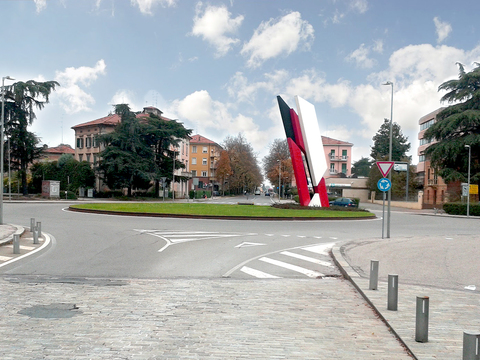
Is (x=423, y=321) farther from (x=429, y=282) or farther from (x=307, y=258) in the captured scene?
(x=307, y=258)

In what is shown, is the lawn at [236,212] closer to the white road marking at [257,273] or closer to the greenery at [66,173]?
the white road marking at [257,273]

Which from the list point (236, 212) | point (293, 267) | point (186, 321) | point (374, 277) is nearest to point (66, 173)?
point (236, 212)

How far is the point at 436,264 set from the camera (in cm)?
1152

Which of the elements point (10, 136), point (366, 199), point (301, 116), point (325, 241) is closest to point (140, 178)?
point (10, 136)

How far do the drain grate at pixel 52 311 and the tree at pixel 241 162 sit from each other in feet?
268

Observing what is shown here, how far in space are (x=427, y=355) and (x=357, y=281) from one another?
13.9ft

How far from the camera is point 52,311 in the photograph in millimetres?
6652

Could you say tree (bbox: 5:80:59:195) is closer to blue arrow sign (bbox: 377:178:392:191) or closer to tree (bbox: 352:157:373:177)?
blue arrow sign (bbox: 377:178:392:191)

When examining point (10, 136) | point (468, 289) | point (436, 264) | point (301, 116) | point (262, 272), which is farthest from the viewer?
point (10, 136)

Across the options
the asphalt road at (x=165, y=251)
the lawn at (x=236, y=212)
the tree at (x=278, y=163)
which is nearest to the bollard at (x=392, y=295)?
the asphalt road at (x=165, y=251)

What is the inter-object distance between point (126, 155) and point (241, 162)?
34265 mm

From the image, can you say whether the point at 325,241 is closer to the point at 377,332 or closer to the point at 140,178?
the point at 377,332

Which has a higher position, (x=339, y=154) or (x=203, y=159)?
(x=339, y=154)

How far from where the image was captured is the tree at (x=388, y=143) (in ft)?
341
